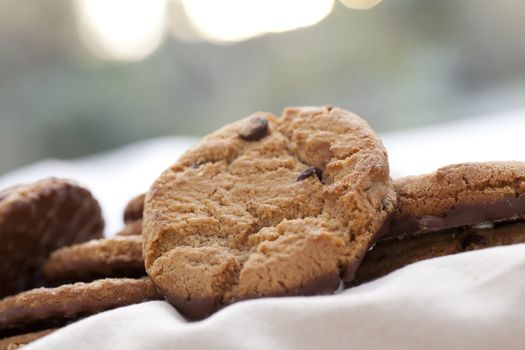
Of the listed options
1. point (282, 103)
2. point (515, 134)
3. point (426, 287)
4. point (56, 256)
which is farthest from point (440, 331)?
point (282, 103)

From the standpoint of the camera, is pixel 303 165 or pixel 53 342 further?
pixel 303 165

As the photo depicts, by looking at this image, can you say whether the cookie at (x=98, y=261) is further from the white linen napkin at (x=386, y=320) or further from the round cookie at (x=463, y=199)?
the round cookie at (x=463, y=199)

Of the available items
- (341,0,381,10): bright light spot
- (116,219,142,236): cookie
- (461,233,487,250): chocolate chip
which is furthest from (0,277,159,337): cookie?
(341,0,381,10): bright light spot

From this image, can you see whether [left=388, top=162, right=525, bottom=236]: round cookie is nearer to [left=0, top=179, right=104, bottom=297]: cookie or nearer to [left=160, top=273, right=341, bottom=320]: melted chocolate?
[left=160, top=273, right=341, bottom=320]: melted chocolate

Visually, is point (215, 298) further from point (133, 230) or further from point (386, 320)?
point (133, 230)

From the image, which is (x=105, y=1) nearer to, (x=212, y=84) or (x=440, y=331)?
(x=212, y=84)

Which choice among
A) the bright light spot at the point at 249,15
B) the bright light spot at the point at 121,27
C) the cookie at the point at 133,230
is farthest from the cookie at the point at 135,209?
the bright light spot at the point at 121,27

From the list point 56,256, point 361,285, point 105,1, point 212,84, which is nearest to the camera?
point 361,285

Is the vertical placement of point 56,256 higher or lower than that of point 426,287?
lower
